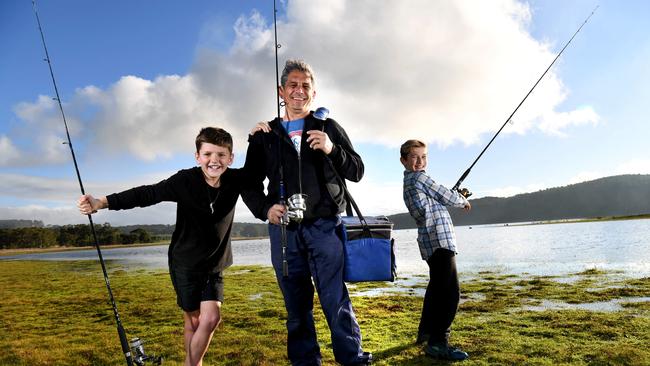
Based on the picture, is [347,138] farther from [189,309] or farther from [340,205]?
[189,309]

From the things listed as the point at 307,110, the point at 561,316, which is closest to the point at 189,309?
the point at 307,110

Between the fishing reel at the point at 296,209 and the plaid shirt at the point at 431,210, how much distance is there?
2.29m

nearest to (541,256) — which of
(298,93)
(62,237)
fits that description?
(298,93)

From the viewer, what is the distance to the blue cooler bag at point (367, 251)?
13.6 feet

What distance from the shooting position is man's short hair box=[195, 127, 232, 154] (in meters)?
4.78

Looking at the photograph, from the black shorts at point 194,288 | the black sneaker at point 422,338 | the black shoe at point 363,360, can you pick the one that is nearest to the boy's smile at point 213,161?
the black shorts at point 194,288

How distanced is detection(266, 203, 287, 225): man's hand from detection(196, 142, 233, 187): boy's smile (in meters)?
0.92

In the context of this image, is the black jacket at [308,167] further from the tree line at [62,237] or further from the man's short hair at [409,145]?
the tree line at [62,237]

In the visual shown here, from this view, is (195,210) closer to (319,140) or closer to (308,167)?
(308,167)

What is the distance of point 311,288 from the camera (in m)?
4.37

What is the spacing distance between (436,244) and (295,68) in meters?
2.95

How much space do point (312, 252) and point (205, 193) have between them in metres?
1.50

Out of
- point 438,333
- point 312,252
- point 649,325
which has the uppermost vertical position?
point 312,252

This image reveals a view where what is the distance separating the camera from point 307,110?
4.54 m
